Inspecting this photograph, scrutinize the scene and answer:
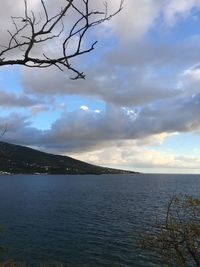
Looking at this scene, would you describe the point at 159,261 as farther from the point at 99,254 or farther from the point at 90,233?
the point at 90,233

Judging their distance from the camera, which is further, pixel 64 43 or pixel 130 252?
pixel 130 252

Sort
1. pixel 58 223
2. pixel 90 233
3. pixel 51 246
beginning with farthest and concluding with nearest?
pixel 58 223
pixel 90 233
pixel 51 246

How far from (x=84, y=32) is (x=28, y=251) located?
5608 cm

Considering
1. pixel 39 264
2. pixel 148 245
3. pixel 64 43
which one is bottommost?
pixel 39 264

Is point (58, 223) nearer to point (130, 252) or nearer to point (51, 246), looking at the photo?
point (51, 246)

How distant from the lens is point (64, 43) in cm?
577

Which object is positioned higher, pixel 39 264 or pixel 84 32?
pixel 84 32

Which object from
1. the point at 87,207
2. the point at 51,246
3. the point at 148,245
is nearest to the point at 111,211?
the point at 87,207

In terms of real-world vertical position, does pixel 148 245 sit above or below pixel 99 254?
above

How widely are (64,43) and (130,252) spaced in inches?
2085

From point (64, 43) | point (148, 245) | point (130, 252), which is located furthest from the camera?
point (130, 252)

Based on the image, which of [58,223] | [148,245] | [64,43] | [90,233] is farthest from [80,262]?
[64,43]

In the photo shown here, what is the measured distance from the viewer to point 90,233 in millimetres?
71812

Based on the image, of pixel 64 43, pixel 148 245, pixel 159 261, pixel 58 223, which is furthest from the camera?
pixel 58 223
